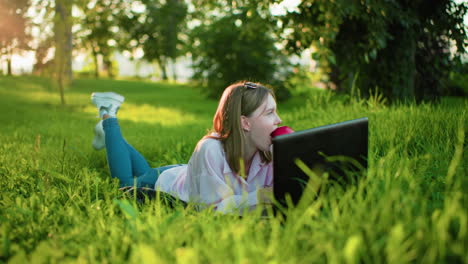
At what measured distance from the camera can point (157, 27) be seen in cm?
3591

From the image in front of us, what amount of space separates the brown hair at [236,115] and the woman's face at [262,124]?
0.04 metres

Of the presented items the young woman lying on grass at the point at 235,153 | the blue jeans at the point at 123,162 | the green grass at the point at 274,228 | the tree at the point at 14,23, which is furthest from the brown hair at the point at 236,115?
the tree at the point at 14,23

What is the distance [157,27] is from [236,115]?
117ft

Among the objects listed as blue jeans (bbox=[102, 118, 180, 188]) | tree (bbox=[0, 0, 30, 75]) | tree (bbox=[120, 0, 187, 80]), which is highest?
tree (bbox=[120, 0, 187, 80])

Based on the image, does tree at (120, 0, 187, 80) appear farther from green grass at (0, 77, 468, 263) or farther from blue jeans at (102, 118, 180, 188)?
green grass at (0, 77, 468, 263)

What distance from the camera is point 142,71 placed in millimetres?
51281

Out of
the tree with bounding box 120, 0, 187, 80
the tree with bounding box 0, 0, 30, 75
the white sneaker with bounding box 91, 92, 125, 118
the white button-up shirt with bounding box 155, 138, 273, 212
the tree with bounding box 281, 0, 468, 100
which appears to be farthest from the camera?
the tree with bounding box 120, 0, 187, 80

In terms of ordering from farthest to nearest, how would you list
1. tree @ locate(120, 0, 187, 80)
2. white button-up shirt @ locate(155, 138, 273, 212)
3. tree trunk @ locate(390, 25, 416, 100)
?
1. tree @ locate(120, 0, 187, 80)
2. tree trunk @ locate(390, 25, 416, 100)
3. white button-up shirt @ locate(155, 138, 273, 212)

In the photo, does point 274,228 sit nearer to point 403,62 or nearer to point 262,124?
point 262,124

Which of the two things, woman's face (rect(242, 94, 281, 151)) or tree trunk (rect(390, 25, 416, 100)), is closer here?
woman's face (rect(242, 94, 281, 151))

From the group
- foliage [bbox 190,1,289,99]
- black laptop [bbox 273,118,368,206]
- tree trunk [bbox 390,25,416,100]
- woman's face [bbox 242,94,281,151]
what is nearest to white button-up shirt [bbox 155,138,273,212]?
woman's face [bbox 242,94,281,151]

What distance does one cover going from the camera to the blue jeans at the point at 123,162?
11.3ft

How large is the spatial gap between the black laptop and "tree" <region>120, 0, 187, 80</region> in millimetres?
33023

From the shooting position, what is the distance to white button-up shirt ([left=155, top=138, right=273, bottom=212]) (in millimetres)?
2355
